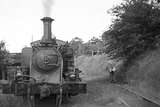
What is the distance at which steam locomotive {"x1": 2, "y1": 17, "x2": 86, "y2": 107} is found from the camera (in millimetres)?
7945

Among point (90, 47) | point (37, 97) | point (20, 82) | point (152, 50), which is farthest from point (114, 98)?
point (90, 47)

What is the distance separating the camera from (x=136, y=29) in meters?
14.4

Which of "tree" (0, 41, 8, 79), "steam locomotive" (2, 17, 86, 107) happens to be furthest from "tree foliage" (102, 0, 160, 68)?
"tree" (0, 41, 8, 79)

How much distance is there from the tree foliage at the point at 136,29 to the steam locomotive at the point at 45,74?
225 inches

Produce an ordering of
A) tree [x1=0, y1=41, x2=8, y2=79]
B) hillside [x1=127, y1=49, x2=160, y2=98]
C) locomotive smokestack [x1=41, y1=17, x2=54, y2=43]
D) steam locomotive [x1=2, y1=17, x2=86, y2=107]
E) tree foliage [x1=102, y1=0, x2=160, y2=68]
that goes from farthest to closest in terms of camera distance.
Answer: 1. tree foliage [x1=102, y1=0, x2=160, y2=68]
2. tree [x1=0, y1=41, x2=8, y2=79]
3. hillside [x1=127, y1=49, x2=160, y2=98]
4. locomotive smokestack [x1=41, y1=17, x2=54, y2=43]
5. steam locomotive [x1=2, y1=17, x2=86, y2=107]

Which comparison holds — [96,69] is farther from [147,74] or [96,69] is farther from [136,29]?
[147,74]

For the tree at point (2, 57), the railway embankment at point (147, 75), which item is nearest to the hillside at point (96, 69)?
the railway embankment at point (147, 75)

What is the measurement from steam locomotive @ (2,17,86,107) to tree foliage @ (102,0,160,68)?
5707mm

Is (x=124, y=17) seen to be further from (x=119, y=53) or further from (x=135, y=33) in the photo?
(x=119, y=53)

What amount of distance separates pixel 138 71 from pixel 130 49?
1.81 meters

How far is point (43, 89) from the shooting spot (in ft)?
26.0

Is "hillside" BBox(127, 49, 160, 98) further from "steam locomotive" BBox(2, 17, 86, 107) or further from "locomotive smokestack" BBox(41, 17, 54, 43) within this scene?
"locomotive smokestack" BBox(41, 17, 54, 43)

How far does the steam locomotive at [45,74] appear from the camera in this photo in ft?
26.1

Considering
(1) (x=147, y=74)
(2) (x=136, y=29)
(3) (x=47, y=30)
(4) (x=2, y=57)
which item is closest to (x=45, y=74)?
(3) (x=47, y=30)
